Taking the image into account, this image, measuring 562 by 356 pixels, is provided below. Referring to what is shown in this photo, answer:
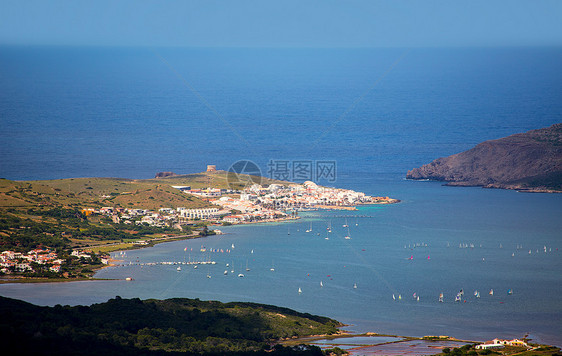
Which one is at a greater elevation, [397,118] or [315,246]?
[397,118]

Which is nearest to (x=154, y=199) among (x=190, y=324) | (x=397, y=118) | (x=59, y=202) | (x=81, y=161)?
(x=59, y=202)

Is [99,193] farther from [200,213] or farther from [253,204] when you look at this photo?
[253,204]

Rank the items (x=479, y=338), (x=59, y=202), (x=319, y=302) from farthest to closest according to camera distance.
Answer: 1. (x=59, y=202)
2. (x=319, y=302)
3. (x=479, y=338)

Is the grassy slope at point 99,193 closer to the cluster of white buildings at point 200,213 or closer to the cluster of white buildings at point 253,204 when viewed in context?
the cluster of white buildings at point 200,213

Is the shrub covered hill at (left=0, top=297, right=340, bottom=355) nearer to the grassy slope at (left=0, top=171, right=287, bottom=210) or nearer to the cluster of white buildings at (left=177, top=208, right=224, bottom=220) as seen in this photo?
the cluster of white buildings at (left=177, top=208, right=224, bottom=220)

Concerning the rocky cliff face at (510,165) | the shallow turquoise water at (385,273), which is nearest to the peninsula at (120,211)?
the shallow turquoise water at (385,273)

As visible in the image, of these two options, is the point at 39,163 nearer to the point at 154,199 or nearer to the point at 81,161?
the point at 81,161
